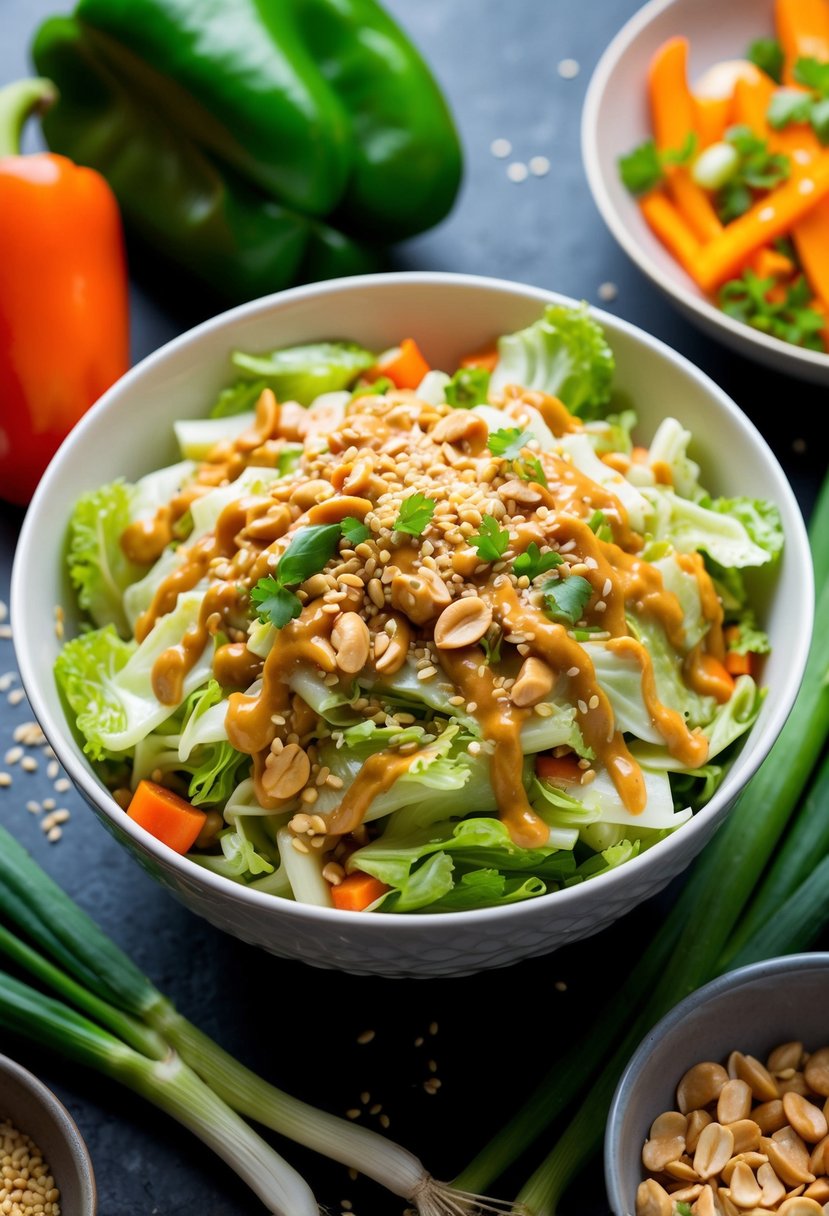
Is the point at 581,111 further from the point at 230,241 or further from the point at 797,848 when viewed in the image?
the point at 797,848

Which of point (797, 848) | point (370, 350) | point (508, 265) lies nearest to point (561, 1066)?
point (797, 848)

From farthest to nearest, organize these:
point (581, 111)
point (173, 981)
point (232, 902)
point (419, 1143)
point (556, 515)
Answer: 1. point (581, 111)
2. point (173, 981)
3. point (419, 1143)
4. point (556, 515)
5. point (232, 902)

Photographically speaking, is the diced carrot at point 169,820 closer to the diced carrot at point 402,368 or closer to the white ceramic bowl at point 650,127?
the diced carrot at point 402,368

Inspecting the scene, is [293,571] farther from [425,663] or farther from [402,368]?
[402,368]

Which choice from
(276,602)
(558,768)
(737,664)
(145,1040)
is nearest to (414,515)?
(276,602)

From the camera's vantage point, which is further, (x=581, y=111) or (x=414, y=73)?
(x=581, y=111)

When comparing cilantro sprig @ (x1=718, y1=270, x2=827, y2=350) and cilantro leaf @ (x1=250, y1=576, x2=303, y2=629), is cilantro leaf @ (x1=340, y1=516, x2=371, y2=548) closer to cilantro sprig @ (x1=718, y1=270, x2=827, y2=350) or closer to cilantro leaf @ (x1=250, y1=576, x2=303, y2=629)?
cilantro leaf @ (x1=250, y1=576, x2=303, y2=629)
